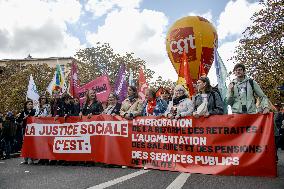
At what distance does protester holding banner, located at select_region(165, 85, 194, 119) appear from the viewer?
8141 millimetres

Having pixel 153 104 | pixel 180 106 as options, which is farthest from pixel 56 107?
pixel 180 106

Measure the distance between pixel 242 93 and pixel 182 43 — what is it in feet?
23.4

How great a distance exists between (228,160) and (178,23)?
8819 millimetres

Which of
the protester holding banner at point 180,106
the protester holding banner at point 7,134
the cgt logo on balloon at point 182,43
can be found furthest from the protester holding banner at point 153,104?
the protester holding banner at point 7,134

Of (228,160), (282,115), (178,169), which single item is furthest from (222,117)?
(282,115)

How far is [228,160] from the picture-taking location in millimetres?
7402

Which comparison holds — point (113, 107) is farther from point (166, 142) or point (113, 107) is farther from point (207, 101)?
point (207, 101)

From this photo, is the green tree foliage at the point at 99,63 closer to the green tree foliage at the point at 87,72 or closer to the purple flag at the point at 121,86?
the green tree foliage at the point at 87,72

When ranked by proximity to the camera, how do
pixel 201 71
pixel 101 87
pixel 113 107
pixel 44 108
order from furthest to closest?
pixel 201 71 → pixel 101 87 → pixel 44 108 → pixel 113 107

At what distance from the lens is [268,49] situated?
27.1 meters

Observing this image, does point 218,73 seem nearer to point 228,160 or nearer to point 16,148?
point 228,160

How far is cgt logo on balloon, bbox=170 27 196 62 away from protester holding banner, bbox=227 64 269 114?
6.55m

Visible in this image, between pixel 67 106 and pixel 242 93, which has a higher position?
pixel 242 93

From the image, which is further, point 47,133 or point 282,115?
point 282,115
